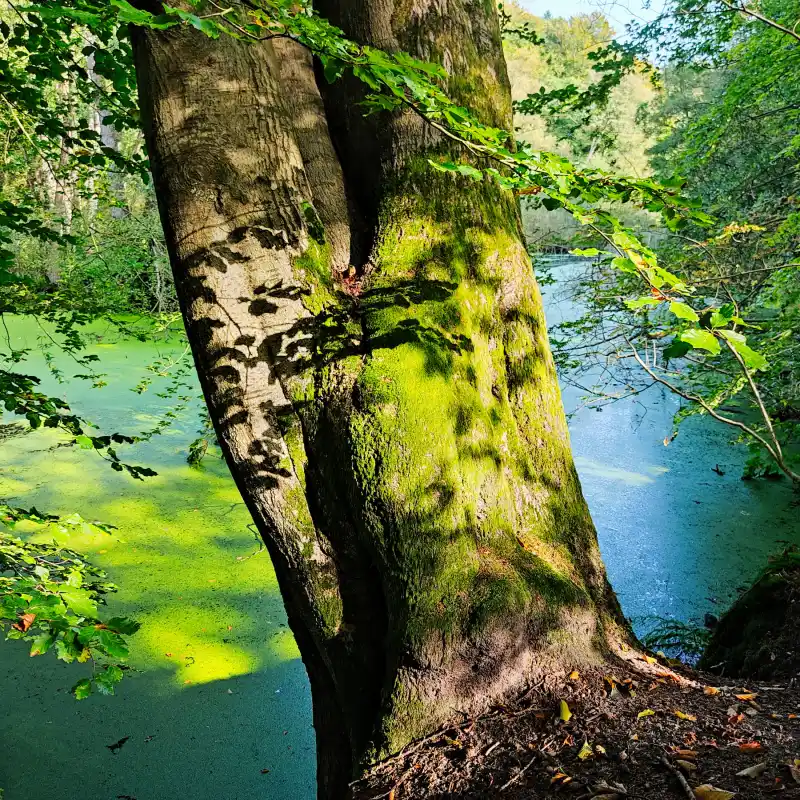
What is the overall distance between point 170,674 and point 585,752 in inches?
105

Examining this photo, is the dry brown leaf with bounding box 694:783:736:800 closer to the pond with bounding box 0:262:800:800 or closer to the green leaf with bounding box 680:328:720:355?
the green leaf with bounding box 680:328:720:355

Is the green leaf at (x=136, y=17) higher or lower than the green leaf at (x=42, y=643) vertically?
higher

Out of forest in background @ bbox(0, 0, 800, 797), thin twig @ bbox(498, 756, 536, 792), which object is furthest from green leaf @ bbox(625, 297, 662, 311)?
thin twig @ bbox(498, 756, 536, 792)

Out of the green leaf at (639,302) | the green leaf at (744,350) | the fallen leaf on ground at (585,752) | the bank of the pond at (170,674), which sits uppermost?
the green leaf at (639,302)

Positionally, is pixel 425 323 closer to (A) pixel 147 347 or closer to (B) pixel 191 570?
(B) pixel 191 570

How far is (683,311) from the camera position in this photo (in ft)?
2.47

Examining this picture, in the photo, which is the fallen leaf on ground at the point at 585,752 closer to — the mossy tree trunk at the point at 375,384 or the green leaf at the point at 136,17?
the mossy tree trunk at the point at 375,384

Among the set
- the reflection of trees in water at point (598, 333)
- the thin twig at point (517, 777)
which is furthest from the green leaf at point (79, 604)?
the reflection of trees in water at point (598, 333)

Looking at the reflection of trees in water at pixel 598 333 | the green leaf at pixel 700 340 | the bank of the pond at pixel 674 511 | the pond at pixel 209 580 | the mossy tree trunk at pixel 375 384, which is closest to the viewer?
the green leaf at pixel 700 340

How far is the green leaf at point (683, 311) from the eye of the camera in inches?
29.0

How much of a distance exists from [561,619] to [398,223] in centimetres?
85

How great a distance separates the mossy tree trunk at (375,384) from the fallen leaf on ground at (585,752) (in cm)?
14

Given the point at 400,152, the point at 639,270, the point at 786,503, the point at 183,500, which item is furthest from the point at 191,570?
the point at 786,503

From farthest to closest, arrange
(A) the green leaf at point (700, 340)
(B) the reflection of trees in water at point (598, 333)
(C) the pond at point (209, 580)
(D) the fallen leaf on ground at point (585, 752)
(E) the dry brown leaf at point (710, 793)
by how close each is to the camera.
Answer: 1. (B) the reflection of trees in water at point (598, 333)
2. (C) the pond at point (209, 580)
3. (D) the fallen leaf on ground at point (585, 752)
4. (E) the dry brown leaf at point (710, 793)
5. (A) the green leaf at point (700, 340)
